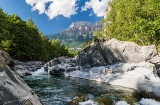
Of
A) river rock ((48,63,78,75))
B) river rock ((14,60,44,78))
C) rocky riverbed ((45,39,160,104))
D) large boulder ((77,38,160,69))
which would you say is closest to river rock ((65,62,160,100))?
rocky riverbed ((45,39,160,104))

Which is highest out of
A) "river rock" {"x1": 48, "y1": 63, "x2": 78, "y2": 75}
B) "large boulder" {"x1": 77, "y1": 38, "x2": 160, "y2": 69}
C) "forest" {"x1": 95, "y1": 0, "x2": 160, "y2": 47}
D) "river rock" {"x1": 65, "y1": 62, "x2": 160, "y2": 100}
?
"forest" {"x1": 95, "y1": 0, "x2": 160, "y2": 47}

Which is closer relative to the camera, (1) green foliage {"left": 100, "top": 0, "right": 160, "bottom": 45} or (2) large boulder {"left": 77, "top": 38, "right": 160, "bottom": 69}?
(2) large boulder {"left": 77, "top": 38, "right": 160, "bottom": 69}

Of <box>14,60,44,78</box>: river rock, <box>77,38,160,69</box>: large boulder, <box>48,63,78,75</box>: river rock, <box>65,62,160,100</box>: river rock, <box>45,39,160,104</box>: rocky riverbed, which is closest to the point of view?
<box>65,62,160,100</box>: river rock

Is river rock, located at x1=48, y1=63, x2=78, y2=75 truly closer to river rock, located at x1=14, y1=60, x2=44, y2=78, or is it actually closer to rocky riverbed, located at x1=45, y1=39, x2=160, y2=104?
rocky riverbed, located at x1=45, y1=39, x2=160, y2=104

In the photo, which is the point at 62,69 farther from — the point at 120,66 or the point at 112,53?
the point at 120,66

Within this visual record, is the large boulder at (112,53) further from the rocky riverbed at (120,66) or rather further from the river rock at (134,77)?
the river rock at (134,77)

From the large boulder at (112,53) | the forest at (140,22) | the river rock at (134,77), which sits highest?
the forest at (140,22)

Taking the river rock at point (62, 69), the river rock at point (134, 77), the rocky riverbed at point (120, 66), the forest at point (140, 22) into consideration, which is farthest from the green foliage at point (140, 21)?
the river rock at point (134, 77)

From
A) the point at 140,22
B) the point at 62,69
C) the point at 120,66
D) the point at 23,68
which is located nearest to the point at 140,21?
the point at 140,22

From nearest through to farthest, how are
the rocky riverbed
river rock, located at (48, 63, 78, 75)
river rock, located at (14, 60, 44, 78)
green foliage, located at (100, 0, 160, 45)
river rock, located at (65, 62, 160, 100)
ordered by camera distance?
river rock, located at (65, 62, 160, 100) → the rocky riverbed → river rock, located at (14, 60, 44, 78) → river rock, located at (48, 63, 78, 75) → green foliage, located at (100, 0, 160, 45)

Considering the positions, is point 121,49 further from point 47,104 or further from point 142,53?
point 47,104

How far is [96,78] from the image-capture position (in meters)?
40.5

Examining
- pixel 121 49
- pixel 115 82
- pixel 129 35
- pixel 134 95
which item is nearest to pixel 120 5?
pixel 129 35

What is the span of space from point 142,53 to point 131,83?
1490cm
